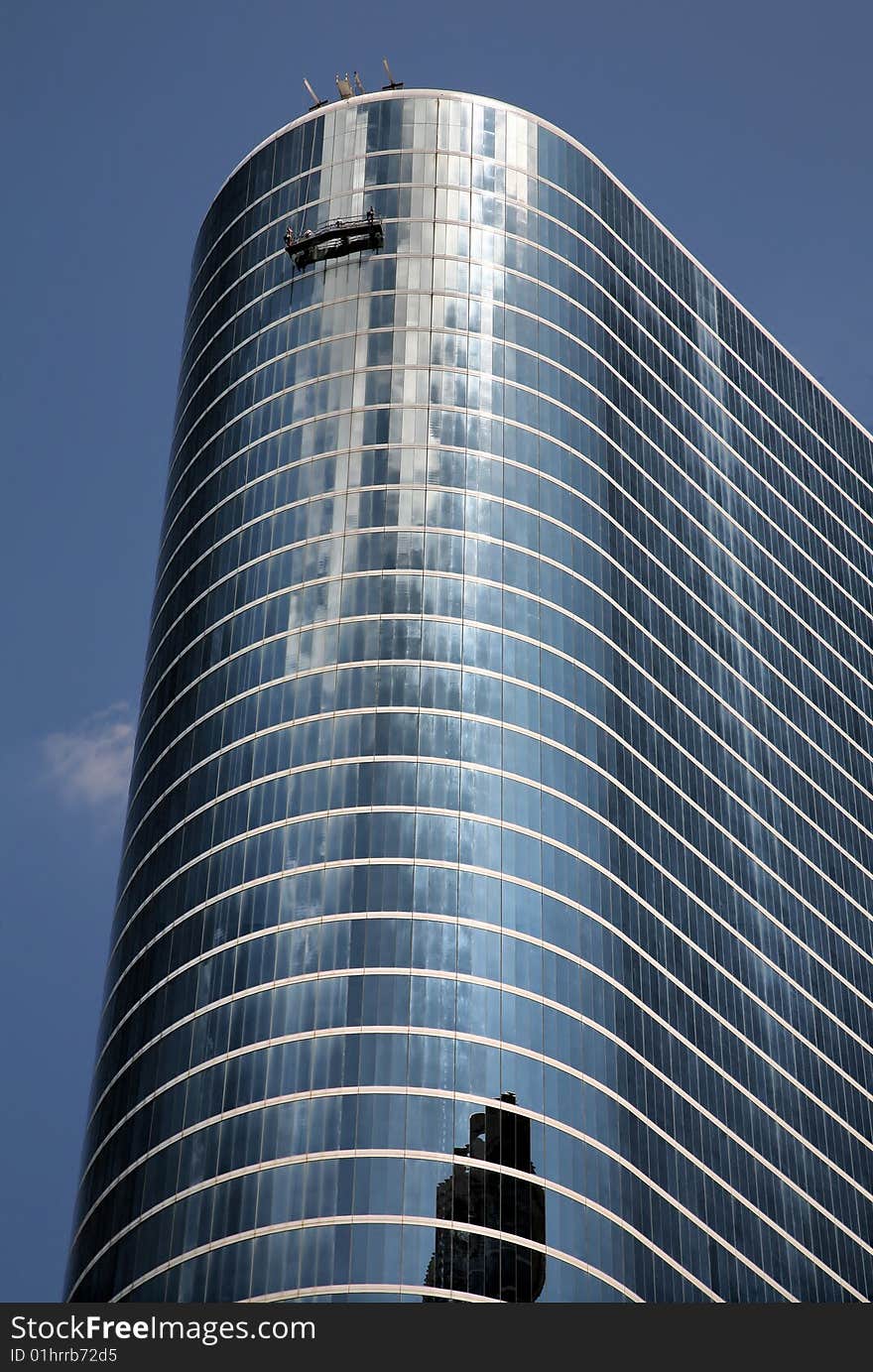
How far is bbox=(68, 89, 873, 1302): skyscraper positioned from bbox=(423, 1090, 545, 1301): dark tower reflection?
0.21 metres

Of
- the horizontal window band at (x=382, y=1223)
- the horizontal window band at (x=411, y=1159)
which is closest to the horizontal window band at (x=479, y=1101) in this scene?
the horizontal window band at (x=411, y=1159)

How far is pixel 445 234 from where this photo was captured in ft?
579

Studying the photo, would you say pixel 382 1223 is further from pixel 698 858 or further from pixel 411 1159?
pixel 698 858

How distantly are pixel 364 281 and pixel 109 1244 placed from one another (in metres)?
71.8

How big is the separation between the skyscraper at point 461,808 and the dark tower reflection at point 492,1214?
205 millimetres

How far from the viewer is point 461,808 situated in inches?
6029

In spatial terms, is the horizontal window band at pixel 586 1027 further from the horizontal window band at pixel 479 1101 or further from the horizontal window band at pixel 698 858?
the horizontal window band at pixel 698 858

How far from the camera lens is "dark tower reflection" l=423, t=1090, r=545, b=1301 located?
136 metres

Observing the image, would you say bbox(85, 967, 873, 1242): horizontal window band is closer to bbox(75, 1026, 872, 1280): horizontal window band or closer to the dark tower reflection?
bbox(75, 1026, 872, 1280): horizontal window band

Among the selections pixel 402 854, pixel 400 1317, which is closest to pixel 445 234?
pixel 402 854

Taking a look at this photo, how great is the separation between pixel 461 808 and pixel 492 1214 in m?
27.3

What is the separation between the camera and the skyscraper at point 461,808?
468 feet

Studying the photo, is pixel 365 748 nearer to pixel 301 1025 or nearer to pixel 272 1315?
pixel 301 1025

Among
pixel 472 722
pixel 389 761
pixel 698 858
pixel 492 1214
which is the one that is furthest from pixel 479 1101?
pixel 698 858
